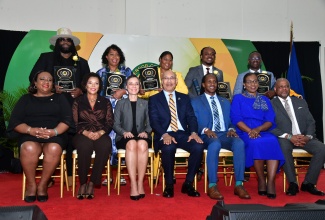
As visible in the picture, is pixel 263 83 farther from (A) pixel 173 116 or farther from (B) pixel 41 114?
(B) pixel 41 114

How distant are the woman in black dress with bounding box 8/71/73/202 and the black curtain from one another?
178 inches

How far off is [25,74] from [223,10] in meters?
3.86

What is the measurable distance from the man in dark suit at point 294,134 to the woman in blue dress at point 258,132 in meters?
0.16

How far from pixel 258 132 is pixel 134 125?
1.38m

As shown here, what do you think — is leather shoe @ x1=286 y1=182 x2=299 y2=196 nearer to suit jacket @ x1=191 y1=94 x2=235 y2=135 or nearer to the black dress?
suit jacket @ x1=191 y1=94 x2=235 y2=135

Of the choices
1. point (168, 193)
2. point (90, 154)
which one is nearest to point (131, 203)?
point (168, 193)

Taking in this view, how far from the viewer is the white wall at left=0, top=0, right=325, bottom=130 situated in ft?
22.5

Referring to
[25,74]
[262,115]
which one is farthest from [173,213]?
[25,74]

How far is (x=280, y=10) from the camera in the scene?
25.1 feet

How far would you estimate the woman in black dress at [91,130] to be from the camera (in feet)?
12.7

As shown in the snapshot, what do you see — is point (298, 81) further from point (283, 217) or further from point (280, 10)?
point (283, 217)

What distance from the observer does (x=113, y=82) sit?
15.1 ft

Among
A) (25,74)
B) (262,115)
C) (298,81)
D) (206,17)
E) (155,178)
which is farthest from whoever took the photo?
(206,17)

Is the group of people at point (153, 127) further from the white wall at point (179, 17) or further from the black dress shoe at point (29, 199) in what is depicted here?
the white wall at point (179, 17)
